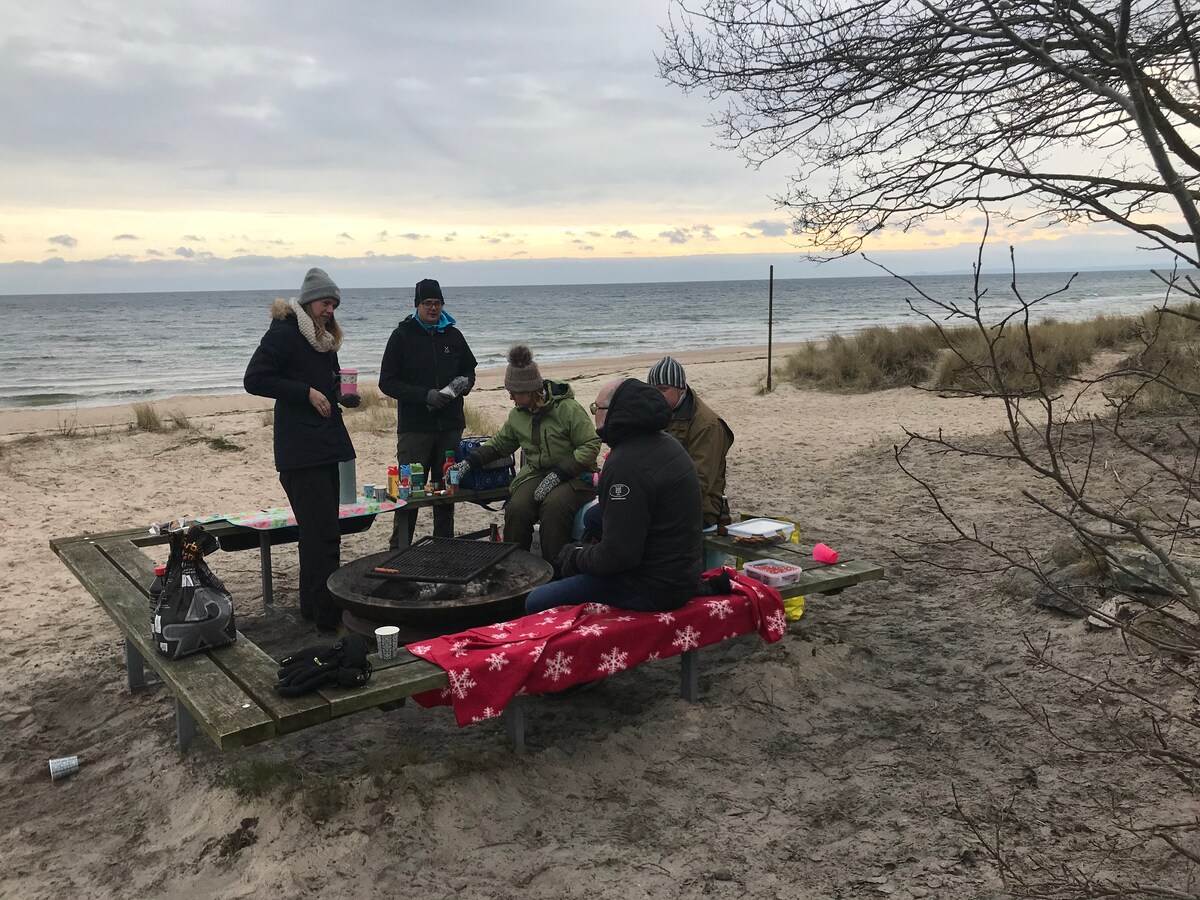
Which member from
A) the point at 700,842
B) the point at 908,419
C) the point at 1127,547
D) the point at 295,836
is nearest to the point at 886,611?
the point at 1127,547

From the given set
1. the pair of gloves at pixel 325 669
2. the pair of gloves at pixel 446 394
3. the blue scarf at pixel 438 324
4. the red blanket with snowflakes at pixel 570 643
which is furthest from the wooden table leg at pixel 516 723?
the blue scarf at pixel 438 324

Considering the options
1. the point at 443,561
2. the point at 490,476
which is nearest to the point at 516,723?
the point at 443,561

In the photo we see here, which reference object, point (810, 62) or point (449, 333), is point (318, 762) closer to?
point (449, 333)

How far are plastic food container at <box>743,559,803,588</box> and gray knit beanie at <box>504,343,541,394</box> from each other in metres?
1.77

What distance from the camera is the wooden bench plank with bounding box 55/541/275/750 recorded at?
2.83m

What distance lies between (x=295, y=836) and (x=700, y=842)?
4.28ft

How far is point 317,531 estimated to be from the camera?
15.4 ft

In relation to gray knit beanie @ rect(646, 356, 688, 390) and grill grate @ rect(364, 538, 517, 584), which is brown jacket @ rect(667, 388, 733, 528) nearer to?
gray knit beanie @ rect(646, 356, 688, 390)

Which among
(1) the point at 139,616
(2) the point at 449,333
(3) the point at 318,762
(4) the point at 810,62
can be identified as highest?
(4) the point at 810,62

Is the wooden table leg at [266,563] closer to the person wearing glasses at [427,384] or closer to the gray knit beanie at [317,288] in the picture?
the person wearing glasses at [427,384]

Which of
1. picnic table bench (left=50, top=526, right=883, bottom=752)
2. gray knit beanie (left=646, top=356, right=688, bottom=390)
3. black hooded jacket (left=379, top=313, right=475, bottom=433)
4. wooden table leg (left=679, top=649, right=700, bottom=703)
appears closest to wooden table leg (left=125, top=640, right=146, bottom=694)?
picnic table bench (left=50, top=526, right=883, bottom=752)

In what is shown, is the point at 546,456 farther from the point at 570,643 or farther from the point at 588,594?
the point at 570,643

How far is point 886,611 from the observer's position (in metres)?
4.98

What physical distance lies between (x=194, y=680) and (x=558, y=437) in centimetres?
265
